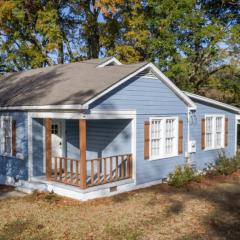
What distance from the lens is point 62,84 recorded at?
45.4 ft

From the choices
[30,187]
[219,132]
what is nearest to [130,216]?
[30,187]

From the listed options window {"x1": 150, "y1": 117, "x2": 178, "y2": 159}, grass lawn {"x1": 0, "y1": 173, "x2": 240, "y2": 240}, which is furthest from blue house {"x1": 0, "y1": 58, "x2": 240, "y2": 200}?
grass lawn {"x1": 0, "y1": 173, "x2": 240, "y2": 240}

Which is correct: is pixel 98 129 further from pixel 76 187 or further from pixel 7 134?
pixel 7 134

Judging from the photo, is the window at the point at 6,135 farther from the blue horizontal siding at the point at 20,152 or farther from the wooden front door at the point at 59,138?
the wooden front door at the point at 59,138

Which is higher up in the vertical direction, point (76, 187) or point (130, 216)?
point (76, 187)

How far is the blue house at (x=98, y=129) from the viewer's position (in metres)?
12.0

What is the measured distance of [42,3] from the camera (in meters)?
28.1

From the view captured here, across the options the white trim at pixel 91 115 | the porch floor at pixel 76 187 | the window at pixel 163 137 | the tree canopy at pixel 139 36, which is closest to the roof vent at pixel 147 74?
the white trim at pixel 91 115

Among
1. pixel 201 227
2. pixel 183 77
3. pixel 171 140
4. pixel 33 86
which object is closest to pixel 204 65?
pixel 183 77

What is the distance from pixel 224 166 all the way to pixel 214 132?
5.40 feet

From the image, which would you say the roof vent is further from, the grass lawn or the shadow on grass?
the shadow on grass

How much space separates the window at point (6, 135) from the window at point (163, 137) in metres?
5.14

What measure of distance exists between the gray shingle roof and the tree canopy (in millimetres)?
9158

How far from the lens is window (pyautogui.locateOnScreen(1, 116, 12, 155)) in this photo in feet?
46.2
